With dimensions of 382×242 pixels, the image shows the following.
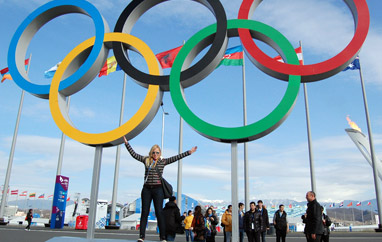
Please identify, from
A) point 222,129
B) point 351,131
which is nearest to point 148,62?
point 222,129

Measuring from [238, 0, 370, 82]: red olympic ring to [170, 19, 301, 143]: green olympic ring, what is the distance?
0.62 feet

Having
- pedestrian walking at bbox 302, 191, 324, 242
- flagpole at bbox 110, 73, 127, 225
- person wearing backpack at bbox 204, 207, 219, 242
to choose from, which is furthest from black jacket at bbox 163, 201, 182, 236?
flagpole at bbox 110, 73, 127, 225

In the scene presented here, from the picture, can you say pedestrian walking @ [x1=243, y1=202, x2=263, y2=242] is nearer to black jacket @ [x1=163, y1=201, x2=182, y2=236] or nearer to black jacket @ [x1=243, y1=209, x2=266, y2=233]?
black jacket @ [x1=243, y1=209, x2=266, y2=233]

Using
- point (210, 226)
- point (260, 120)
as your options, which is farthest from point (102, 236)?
point (260, 120)

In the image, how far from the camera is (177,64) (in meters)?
7.30

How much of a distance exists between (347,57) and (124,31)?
5233mm

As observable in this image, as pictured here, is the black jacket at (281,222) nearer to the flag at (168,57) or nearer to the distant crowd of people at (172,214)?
the distant crowd of people at (172,214)

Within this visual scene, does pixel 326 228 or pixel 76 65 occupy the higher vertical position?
pixel 76 65

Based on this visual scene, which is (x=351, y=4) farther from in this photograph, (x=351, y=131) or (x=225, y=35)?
(x=351, y=131)

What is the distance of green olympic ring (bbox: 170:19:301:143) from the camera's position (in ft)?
20.9

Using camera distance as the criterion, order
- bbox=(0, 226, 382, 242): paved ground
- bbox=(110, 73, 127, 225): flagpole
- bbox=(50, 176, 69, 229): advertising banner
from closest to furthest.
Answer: bbox=(0, 226, 382, 242): paved ground < bbox=(110, 73, 127, 225): flagpole < bbox=(50, 176, 69, 229): advertising banner

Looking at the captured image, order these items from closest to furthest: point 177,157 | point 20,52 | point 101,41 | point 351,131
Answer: point 177,157 < point 101,41 < point 20,52 < point 351,131

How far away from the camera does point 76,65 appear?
8.35m

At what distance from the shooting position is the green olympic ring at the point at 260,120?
20.9 feet
